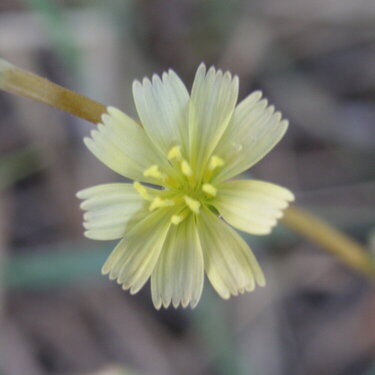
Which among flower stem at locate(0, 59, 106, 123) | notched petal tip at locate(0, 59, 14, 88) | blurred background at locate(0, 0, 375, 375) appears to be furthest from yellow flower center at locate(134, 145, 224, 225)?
blurred background at locate(0, 0, 375, 375)

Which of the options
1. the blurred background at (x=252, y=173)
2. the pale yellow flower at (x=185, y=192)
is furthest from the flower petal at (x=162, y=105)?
the blurred background at (x=252, y=173)

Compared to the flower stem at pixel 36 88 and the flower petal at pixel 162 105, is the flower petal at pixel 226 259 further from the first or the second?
the flower stem at pixel 36 88

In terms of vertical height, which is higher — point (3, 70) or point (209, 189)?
point (3, 70)

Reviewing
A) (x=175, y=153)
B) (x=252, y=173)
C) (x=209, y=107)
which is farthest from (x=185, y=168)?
(x=252, y=173)

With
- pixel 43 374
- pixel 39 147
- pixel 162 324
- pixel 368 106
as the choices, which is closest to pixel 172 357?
pixel 162 324

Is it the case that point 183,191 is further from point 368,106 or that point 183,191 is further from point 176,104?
point 368,106

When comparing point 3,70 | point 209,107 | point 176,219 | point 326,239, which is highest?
point 3,70

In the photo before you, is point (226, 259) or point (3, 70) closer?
point (3, 70)

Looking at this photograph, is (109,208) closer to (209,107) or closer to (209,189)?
(209,189)
